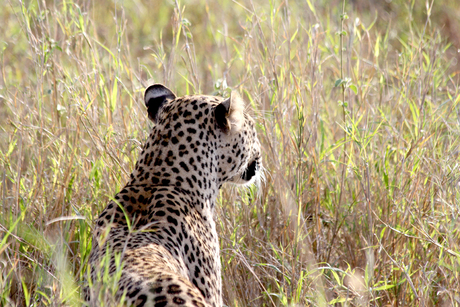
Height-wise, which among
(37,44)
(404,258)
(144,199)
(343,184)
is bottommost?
(404,258)

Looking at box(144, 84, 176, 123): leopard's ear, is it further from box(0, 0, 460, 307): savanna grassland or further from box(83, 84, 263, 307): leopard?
box(0, 0, 460, 307): savanna grassland

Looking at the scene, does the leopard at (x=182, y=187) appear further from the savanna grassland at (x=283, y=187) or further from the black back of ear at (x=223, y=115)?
the savanna grassland at (x=283, y=187)

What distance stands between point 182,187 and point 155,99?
610 millimetres

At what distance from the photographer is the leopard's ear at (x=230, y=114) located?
2.97 m

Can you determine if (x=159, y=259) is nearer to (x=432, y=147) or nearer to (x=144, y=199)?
(x=144, y=199)

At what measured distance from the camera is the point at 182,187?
2943 mm

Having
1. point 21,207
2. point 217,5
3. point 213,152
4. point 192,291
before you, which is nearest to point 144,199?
point 213,152

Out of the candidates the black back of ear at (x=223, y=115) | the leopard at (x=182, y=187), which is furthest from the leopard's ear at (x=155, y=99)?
the black back of ear at (x=223, y=115)

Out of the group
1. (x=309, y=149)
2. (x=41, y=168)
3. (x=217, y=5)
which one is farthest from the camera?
(x=217, y=5)

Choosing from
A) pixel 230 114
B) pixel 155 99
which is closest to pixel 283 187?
pixel 230 114

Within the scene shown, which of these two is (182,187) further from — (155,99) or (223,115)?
(155,99)

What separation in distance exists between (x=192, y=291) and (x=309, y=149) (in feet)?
6.38

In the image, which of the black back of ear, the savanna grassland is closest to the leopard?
the black back of ear

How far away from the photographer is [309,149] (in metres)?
3.79
